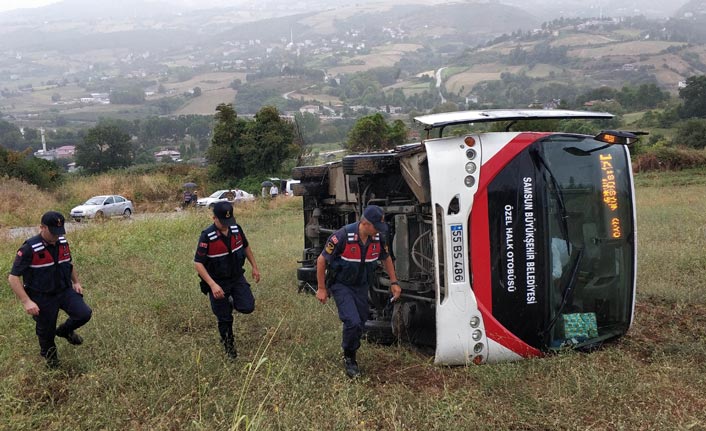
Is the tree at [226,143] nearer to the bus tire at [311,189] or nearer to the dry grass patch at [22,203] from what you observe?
the dry grass patch at [22,203]

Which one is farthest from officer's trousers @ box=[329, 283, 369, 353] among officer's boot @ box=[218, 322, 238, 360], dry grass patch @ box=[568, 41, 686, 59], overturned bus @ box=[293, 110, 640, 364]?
dry grass patch @ box=[568, 41, 686, 59]

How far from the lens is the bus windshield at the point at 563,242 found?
17.1ft

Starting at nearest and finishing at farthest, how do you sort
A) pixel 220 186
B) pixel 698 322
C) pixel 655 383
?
pixel 655 383 < pixel 698 322 < pixel 220 186

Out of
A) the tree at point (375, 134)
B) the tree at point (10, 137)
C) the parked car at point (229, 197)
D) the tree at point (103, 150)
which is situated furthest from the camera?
the tree at point (10, 137)

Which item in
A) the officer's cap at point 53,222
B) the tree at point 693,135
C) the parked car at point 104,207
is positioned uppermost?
the officer's cap at point 53,222

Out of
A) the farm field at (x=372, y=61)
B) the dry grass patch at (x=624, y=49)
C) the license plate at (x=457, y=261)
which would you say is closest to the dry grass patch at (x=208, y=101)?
the farm field at (x=372, y=61)

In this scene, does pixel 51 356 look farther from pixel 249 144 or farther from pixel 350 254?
pixel 249 144

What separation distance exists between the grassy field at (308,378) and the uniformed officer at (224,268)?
30 centimetres

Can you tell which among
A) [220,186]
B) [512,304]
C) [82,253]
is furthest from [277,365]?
[220,186]

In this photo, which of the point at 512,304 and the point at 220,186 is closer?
the point at 512,304

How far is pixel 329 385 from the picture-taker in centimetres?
488

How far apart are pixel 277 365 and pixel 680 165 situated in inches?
1037

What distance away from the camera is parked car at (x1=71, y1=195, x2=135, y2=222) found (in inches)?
963

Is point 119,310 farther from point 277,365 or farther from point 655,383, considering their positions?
point 655,383
